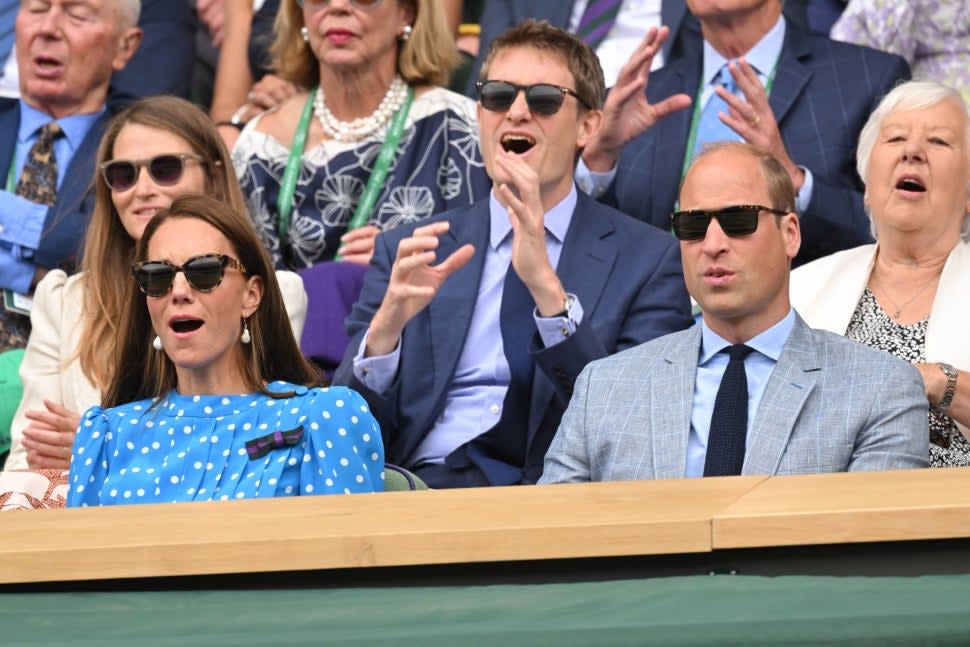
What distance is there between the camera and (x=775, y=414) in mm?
3424

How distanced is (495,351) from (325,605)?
1923 mm

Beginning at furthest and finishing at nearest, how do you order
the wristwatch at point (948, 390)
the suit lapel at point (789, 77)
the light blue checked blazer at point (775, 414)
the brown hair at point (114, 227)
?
the suit lapel at point (789, 77) < the brown hair at point (114, 227) < the wristwatch at point (948, 390) < the light blue checked blazer at point (775, 414)

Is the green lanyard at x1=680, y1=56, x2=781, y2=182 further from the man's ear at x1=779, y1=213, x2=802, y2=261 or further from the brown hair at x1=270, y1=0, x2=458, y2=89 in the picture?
the man's ear at x1=779, y1=213, x2=802, y2=261

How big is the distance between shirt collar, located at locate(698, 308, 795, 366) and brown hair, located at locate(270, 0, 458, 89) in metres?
1.88

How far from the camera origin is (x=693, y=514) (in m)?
2.42

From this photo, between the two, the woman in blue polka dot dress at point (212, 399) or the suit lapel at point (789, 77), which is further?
the suit lapel at point (789, 77)

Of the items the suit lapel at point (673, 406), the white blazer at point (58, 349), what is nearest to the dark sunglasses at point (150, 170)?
the white blazer at point (58, 349)

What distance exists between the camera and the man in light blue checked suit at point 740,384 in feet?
11.1

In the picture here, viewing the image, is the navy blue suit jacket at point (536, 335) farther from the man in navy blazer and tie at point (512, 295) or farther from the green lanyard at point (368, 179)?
the green lanyard at point (368, 179)

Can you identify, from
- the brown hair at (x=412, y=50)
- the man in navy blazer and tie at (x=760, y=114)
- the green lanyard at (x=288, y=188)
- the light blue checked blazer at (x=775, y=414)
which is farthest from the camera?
the brown hair at (x=412, y=50)

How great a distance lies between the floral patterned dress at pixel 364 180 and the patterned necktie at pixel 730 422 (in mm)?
1637

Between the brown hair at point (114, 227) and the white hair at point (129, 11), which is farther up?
the white hair at point (129, 11)

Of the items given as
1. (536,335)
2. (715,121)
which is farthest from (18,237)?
(715,121)

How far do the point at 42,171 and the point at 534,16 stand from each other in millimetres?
1613
